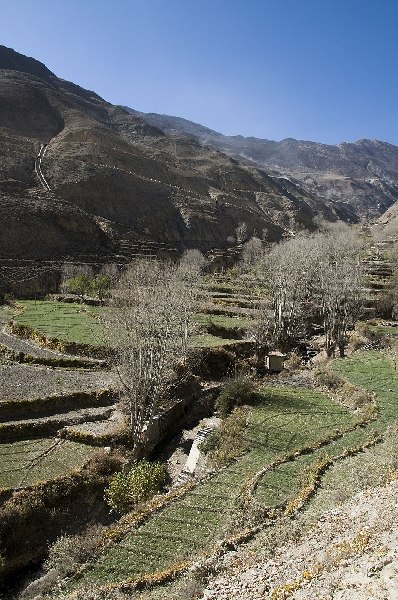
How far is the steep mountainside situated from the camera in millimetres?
72812

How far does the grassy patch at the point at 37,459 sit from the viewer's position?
50.7 ft

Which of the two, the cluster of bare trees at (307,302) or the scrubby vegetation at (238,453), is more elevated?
the cluster of bare trees at (307,302)

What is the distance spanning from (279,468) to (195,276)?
3768cm

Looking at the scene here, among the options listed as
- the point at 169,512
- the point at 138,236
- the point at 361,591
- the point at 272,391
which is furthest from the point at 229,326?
the point at 138,236

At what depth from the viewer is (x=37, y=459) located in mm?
16891

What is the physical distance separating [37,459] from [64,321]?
22.1 m

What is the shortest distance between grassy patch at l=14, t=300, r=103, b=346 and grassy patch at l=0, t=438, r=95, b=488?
12.2 metres

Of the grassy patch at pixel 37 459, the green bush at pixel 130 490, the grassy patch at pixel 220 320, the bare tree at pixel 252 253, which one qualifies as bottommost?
the grassy patch at pixel 37 459

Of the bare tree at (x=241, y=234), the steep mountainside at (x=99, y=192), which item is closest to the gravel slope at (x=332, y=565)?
the steep mountainside at (x=99, y=192)

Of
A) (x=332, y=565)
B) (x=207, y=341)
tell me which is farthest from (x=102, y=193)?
(x=332, y=565)

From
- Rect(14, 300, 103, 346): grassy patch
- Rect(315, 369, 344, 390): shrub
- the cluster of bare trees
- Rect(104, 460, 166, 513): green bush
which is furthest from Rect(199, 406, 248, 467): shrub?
the cluster of bare trees

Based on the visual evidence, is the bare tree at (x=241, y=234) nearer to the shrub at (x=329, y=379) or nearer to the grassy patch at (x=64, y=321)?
the grassy patch at (x=64, y=321)

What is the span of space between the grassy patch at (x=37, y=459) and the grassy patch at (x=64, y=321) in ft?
40.0

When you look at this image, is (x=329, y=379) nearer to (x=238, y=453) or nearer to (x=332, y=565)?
(x=238, y=453)
